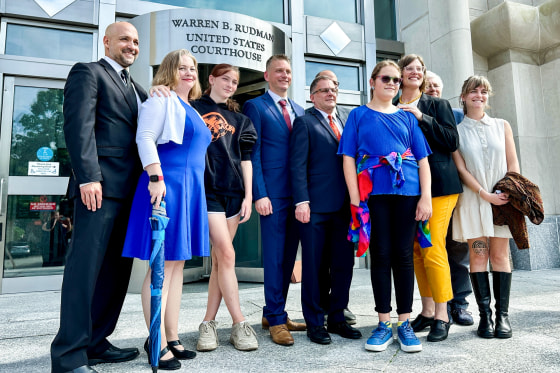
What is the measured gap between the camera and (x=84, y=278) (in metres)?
2.16

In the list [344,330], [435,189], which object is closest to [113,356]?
[344,330]

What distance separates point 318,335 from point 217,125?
5.45 ft

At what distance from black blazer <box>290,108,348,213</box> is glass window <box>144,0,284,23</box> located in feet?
14.0

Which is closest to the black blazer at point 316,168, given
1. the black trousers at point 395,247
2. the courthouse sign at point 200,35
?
the black trousers at point 395,247

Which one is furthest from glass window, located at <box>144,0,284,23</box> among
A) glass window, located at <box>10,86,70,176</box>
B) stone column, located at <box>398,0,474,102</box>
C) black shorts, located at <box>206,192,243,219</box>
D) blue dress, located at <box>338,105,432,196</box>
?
black shorts, located at <box>206,192,243,219</box>

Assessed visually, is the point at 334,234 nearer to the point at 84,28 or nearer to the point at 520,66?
the point at 84,28

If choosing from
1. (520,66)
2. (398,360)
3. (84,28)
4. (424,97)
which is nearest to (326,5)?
(520,66)

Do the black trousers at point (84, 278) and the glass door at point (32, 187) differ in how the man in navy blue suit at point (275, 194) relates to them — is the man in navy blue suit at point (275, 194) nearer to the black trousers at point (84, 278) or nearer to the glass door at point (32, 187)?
the black trousers at point (84, 278)

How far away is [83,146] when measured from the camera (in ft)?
7.00

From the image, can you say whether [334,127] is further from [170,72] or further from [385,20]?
[385,20]

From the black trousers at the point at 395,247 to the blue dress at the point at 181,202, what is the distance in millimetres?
1155

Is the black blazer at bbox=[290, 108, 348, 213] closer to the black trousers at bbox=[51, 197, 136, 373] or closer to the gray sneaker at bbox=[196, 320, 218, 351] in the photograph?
the gray sneaker at bbox=[196, 320, 218, 351]

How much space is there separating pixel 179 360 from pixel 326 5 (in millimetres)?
6844

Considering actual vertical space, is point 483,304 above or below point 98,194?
below
